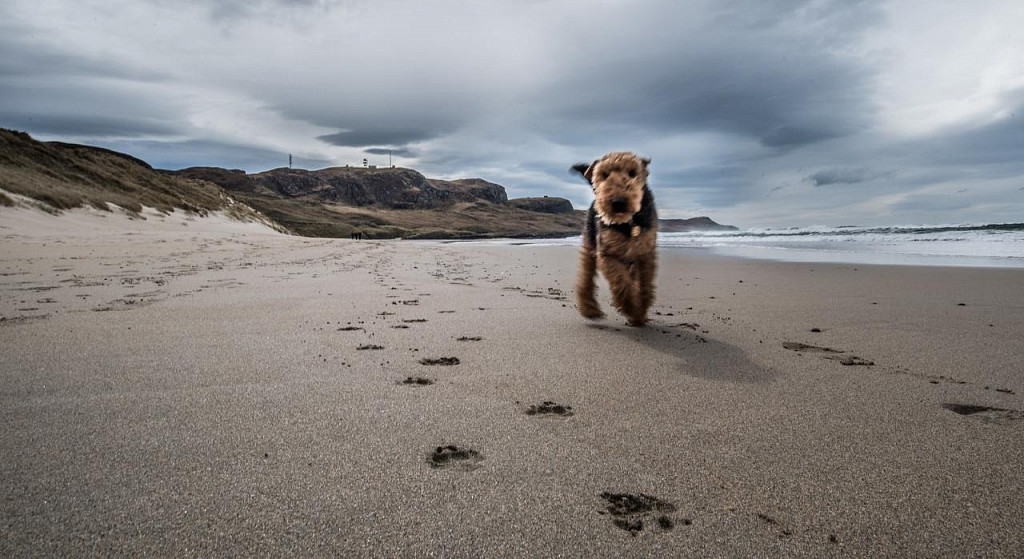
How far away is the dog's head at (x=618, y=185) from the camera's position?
390 cm

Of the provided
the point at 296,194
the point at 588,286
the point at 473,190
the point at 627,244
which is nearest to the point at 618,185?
the point at 627,244

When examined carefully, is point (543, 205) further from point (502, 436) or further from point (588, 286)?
point (502, 436)

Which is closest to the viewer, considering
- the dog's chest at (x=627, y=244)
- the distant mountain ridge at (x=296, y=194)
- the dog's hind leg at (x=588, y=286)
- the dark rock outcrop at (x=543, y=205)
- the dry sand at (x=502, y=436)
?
the dry sand at (x=502, y=436)

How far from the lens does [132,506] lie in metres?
1.29

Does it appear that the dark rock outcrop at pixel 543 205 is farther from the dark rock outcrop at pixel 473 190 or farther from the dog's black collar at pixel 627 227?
the dog's black collar at pixel 627 227

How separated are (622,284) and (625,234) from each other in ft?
1.45

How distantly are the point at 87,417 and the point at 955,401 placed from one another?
12.6 feet

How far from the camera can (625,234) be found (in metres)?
4.04

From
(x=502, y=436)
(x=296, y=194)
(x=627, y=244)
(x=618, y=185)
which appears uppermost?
(x=296, y=194)

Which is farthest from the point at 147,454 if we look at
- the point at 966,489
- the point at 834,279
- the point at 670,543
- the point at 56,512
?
the point at 834,279

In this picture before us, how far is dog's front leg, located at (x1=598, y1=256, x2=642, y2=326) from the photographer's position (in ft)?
13.3

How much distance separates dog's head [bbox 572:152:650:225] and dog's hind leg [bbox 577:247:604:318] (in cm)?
54

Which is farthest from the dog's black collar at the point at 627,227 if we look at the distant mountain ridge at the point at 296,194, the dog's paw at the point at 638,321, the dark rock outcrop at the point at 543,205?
the dark rock outcrop at the point at 543,205

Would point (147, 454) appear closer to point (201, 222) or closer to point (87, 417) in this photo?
point (87, 417)
